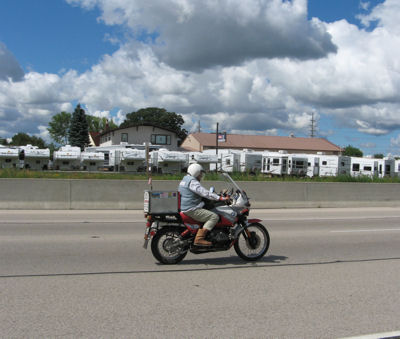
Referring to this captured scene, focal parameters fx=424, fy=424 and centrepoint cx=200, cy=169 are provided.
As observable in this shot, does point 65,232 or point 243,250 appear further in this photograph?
point 65,232

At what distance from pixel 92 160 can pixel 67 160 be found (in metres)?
2.37

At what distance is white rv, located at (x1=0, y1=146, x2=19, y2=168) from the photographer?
38.9 metres

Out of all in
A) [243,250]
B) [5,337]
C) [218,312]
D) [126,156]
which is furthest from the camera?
[126,156]

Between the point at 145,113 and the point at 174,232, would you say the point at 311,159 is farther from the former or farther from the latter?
the point at 145,113

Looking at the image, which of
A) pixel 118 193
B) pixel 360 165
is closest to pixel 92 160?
pixel 118 193

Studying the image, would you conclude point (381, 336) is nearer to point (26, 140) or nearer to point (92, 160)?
point (92, 160)

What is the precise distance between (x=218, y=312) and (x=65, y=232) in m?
6.51

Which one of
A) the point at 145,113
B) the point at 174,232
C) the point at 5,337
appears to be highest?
the point at 145,113

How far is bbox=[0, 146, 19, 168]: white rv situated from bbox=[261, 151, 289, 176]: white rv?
76.5ft

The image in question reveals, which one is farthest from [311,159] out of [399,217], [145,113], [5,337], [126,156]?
[145,113]

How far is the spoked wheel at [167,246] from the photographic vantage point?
7.05 metres

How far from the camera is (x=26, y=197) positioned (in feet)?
49.9

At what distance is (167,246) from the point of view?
7117 mm

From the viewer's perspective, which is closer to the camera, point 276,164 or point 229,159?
point 276,164
